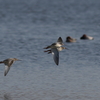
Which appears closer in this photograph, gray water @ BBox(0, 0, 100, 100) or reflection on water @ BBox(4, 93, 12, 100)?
reflection on water @ BBox(4, 93, 12, 100)

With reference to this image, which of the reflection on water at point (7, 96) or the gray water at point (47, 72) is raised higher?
the gray water at point (47, 72)

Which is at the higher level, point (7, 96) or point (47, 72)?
point (47, 72)

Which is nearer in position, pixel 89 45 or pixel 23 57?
pixel 23 57

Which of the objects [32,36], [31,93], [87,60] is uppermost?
[32,36]

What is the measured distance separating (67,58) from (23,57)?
2198 mm

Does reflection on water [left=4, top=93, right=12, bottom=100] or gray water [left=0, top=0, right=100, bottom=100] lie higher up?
gray water [left=0, top=0, right=100, bottom=100]

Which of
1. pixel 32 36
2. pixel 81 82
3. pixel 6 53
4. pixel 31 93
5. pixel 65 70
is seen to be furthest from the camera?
pixel 32 36

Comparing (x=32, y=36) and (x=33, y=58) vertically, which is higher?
(x=32, y=36)

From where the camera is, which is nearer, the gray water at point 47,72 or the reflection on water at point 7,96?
the reflection on water at point 7,96

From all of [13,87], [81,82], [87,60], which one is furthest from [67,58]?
[13,87]

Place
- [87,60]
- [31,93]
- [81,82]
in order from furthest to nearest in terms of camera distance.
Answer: [87,60] → [81,82] → [31,93]

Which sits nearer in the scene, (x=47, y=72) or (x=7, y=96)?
(x=7, y=96)

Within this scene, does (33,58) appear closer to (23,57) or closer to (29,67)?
(23,57)

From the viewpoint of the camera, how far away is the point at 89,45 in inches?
932
